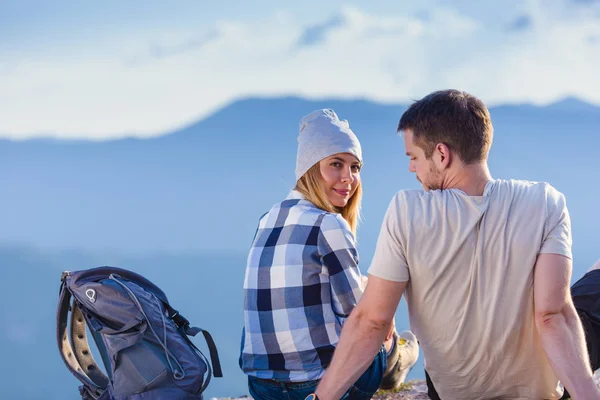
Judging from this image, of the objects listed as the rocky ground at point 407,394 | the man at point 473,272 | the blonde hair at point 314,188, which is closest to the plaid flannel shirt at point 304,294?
the blonde hair at point 314,188

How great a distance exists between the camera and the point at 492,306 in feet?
7.43

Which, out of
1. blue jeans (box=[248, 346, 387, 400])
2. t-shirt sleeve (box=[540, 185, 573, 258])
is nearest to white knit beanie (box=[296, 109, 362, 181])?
blue jeans (box=[248, 346, 387, 400])

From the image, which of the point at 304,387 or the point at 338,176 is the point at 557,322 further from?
the point at 338,176

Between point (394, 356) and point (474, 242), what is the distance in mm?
1859

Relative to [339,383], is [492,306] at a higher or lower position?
higher

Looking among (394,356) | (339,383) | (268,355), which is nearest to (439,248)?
(339,383)

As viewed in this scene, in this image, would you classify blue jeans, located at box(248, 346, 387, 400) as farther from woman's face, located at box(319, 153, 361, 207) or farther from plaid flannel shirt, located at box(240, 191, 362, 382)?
woman's face, located at box(319, 153, 361, 207)

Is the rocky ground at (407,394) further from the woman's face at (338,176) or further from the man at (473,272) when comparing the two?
the man at (473,272)

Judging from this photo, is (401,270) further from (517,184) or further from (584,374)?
(584,374)

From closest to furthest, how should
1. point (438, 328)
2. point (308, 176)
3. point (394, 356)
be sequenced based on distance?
point (438, 328) < point (308, 176) < point (394, 356)

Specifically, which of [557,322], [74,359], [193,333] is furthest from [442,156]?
[74,359]

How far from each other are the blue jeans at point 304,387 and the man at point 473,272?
58 centimetres

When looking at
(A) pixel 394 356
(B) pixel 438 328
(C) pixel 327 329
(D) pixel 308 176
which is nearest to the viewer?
(B) pixel 438 328

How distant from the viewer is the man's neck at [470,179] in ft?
7.55
